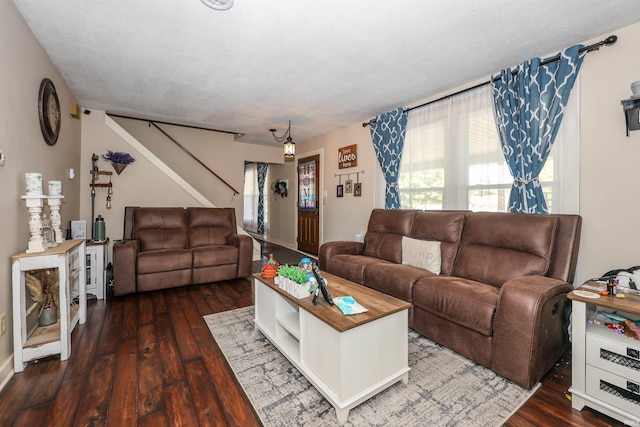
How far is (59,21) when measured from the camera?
2.06 meters

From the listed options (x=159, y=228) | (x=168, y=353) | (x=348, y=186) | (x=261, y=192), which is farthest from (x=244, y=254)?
(x=261, y=192)

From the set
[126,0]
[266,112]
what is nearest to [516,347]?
[126,0]

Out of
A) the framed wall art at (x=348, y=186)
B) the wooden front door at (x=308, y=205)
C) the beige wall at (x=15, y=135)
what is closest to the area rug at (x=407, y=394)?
the beige wall at (x=15, y=135)

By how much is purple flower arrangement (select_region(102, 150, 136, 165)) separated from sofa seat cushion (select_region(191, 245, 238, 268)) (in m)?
1.70

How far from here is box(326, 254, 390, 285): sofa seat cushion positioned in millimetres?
2949

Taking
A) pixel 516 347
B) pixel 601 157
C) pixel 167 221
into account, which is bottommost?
pixel 516 347

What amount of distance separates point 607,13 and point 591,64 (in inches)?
16.5

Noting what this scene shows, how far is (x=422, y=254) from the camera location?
111 inches

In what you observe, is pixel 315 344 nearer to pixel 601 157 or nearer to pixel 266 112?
pixel 601 157

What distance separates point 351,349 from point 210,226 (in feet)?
11.2

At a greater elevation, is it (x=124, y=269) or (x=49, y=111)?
(x=49, y=111)

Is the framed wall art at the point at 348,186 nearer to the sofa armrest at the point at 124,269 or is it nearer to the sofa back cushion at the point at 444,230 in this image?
the sofa back cushion at the point at 444,230

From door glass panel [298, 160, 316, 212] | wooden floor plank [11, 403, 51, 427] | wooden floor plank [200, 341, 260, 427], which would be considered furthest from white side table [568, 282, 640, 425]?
door glass panel [298, 160, 316, 212]

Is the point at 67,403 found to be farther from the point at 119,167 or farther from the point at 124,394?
the point at 119,167
